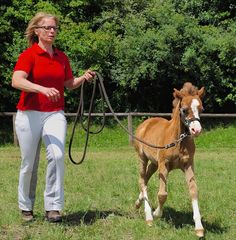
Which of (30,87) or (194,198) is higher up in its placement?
(30,87)

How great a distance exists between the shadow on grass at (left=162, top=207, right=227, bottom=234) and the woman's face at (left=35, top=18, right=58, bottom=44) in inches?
99.1

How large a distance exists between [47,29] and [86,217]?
2302mm

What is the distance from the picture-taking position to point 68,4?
2036 centimetres

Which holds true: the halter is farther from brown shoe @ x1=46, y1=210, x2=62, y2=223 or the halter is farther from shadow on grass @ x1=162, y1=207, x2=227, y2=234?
brown shoe @ x1=46, y1=210, x2=62, y2=223

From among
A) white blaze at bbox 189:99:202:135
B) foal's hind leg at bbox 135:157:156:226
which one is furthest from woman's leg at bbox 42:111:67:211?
white blaze at bbox 189:99:202:135

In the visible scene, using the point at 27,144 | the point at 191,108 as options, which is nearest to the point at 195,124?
the point at 191,108

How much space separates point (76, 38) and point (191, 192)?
574 inches

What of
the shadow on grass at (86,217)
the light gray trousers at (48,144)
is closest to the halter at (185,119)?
the light gray trousers at (48,144)

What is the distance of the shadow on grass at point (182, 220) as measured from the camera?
568 centimetres

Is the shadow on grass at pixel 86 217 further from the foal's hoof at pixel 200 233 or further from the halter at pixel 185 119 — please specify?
the halter at pixel 185 119

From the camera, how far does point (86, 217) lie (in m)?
6.19

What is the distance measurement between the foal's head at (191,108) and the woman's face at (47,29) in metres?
1.50

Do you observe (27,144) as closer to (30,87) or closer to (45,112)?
(45,112)

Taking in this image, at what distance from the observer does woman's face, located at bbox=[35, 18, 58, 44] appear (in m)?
5.52
